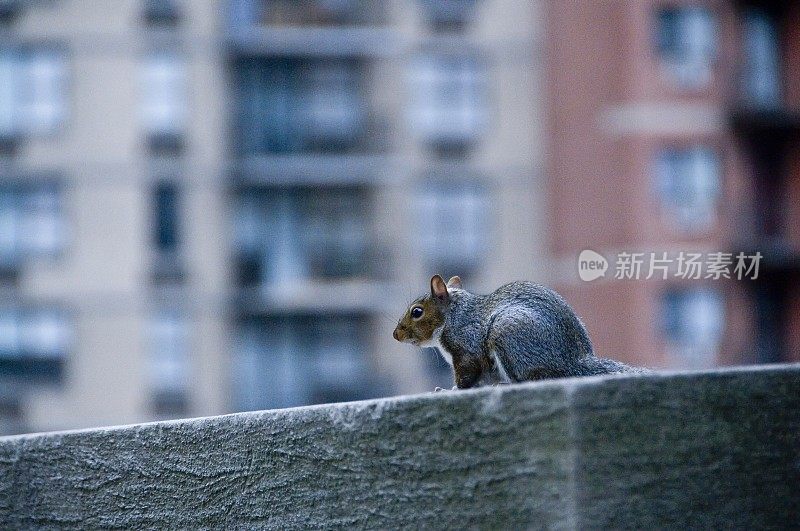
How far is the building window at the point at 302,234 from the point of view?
2833 centimetres

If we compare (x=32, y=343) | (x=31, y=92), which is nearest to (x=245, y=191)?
(x=31, y=92)

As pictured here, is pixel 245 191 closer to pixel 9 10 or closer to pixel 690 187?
pixel 9 10

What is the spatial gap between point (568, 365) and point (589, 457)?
79cm

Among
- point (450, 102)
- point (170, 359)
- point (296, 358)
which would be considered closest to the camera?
point (170, 359)

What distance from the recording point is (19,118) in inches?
1047

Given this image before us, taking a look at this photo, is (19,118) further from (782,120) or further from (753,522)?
(753,522)

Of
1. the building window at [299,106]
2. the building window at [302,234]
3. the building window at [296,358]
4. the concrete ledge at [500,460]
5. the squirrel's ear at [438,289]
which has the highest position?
the building window at [299,106]

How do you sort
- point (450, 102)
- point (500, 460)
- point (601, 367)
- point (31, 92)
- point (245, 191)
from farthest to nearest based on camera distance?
point (245, 191)
point (450, 102)
point (31, 92)
point (601, 367)
point (500, 460)

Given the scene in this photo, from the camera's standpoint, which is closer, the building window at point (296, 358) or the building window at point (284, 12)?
the building window at point (284, 12)

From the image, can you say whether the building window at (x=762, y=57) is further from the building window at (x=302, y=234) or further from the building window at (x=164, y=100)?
the building window at (x=164, y=100)

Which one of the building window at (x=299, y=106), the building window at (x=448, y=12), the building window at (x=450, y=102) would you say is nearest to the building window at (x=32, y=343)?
the building window at (x=299, y=106)

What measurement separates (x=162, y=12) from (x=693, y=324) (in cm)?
1165

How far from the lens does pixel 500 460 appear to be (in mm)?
2635

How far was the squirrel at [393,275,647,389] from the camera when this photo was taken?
3.26 metres
